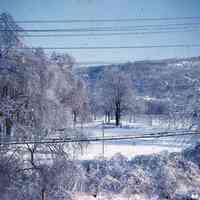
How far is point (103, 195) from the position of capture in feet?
34.8

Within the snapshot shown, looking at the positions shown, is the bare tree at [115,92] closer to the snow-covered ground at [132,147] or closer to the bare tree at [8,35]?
the snow-covered ground at [132,147]

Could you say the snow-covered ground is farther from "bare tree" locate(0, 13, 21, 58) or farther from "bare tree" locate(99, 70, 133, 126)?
"bare tree" locate(99, 70, 133, 126)

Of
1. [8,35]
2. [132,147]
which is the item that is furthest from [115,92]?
[8,35]

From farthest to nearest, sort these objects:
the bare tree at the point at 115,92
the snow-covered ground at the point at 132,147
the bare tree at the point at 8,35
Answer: the bare tree at the point at 115,92
the snow-covered ground at the point at 132,147
the bare tree at the point at 8,35

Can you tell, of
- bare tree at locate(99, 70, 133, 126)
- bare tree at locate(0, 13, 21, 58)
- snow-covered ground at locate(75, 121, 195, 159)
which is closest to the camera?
bare tree at locate(0, 13, 21, 58)

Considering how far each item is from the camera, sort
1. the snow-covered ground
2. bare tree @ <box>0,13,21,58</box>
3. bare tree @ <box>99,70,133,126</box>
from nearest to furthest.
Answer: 1. bare tree @ <box>0,13,21,58</box>
2. the snow-covered ground
3. bare tree @ <box>99,70,133,126</box>

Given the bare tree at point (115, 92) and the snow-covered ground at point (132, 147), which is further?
the bare tree at point (115, 92)

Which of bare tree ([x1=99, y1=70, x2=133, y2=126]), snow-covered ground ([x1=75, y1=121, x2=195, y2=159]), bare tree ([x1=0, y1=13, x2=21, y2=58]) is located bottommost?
snow-covered ground ([x1=75, y1=121, x2=195, y2=159])

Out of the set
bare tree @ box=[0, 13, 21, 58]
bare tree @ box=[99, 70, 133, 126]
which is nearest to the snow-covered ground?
bare tree @ box=[0, 13, 21, 58]

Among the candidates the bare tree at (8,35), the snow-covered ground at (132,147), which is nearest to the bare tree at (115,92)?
the snow-covered ground at (132,147)

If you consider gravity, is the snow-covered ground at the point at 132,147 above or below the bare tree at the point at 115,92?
below

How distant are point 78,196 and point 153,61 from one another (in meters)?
5.77

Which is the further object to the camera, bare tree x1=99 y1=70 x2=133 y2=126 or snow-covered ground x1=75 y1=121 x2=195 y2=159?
bare tree x1=99 y1=70 x2=133 y2=126

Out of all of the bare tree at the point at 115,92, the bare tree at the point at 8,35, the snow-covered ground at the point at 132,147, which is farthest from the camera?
the bare tree at the point at 115,92
